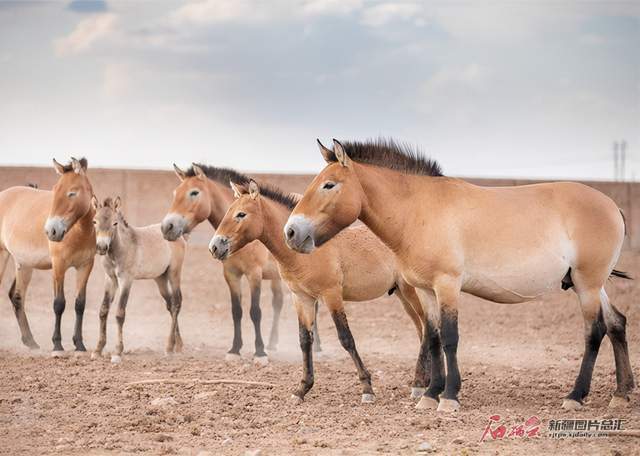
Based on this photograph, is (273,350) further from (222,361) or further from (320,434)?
(320,434)

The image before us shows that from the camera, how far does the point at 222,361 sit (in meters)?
12.0

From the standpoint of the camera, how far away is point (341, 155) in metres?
8.14

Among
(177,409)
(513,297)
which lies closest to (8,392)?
(177,409)

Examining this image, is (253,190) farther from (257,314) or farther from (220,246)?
(257,314)

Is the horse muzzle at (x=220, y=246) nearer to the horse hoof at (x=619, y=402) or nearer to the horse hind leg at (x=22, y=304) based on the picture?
the horse hoof at (x=619, y=402)

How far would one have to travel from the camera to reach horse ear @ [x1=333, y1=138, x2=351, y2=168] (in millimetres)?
8077

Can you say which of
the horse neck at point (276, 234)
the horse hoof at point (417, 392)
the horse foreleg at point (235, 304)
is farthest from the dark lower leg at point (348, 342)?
the horse foreleg at point (235, 304)

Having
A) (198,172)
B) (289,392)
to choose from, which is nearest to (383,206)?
(289,392)

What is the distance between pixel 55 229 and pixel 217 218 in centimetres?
226

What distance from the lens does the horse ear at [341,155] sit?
8.08 meters

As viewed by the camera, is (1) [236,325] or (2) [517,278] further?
(1) [236,325]

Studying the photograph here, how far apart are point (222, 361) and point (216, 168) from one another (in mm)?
2831

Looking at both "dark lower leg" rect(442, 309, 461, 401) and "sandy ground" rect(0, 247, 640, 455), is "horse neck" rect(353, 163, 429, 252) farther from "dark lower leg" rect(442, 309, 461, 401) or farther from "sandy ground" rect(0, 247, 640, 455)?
"sandy ground" rect(0, 247, 640, 455)

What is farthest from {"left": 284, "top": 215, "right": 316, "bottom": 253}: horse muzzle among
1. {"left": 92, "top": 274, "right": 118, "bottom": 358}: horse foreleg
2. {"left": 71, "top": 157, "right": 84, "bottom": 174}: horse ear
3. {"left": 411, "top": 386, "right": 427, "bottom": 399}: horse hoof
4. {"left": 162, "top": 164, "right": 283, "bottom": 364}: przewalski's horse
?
{"left": 71, "top": 157, "right": 84, "bottom": 174}: horse ear
